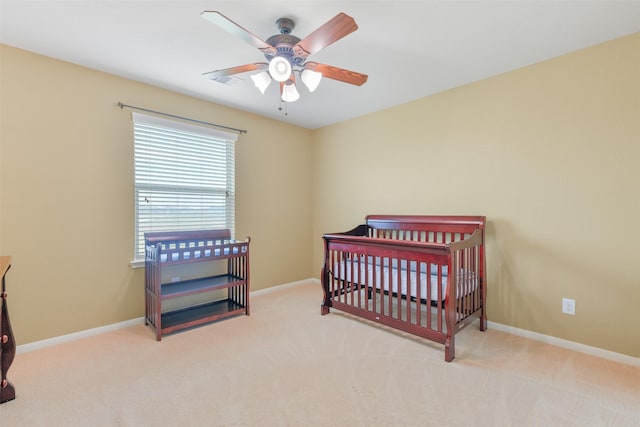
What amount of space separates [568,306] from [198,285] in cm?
321

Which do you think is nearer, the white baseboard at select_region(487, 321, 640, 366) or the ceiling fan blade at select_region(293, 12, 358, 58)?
the ceiling fan blade at select_region(293, 12, 358, 58)

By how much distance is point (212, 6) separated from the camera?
1758mm

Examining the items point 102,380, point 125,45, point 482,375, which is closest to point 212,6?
point 125,45

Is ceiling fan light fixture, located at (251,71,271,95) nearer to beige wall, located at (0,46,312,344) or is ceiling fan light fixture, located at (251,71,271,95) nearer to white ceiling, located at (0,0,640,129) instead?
white ceiling, located at (0,0,640,129)

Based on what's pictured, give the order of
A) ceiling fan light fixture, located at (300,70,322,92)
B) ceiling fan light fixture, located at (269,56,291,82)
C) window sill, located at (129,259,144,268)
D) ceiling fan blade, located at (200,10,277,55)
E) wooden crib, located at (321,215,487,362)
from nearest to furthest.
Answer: ceiling fan blade, located at (200,10,277,55) < ceiling fan light fixture, located at (269,56,291,82) < ceiling fan light fixture, located at (300,70,322,92) < wooden crib, located at (321,215,487,362) < window sill, located at (129,259,144,268)

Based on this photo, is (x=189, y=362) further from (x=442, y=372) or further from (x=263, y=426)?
(x=442, y=372)

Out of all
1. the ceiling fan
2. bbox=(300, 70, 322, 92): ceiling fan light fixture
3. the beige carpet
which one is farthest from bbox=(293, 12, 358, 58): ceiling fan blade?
the beige carpet

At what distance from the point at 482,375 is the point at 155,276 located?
263 cm

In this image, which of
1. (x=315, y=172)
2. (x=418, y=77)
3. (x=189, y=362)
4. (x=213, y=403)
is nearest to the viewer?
(x=213, y=403)

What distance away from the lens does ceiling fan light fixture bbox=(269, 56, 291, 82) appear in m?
1.76

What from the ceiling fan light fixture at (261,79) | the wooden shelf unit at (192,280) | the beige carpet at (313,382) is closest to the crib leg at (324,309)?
the beige carpet at (313,382)

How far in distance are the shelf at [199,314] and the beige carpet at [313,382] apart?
109mm

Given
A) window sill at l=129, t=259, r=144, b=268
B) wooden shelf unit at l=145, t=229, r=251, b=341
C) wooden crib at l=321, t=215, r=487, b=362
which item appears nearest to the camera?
wooden crib at l=321, t=215, r=487, b=362

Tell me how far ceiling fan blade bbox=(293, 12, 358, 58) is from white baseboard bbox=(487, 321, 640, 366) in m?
2.72
